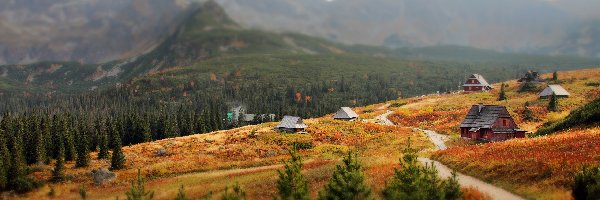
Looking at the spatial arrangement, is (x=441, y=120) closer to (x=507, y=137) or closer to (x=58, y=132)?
(x=507, y=137)

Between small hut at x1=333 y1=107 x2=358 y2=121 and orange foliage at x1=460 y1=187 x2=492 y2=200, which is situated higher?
small hut at x1=333 y1=107 x2=358 y2=121

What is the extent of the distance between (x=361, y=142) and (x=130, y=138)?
235ft

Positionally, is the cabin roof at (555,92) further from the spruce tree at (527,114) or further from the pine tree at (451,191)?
the pine tree at (451,191)

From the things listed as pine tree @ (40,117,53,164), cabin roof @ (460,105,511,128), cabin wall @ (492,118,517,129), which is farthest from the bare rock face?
cabin wall @ (492,118,517,129)

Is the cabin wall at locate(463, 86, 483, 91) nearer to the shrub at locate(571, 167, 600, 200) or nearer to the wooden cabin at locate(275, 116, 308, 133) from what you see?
the wooden cabin at locate(275, 116, 308, 133)

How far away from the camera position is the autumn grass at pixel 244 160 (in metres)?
49.0

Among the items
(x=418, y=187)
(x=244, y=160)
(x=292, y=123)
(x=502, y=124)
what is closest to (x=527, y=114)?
(x=502, y=124)

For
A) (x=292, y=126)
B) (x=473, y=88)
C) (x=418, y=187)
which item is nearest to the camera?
(x=418, y=187)

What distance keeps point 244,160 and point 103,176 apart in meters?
20.3

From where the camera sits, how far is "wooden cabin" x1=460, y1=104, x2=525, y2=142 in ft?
265

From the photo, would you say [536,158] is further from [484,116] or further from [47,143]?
[47,143]

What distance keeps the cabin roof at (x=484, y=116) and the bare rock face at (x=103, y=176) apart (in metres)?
58.0

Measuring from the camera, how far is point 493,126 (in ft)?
267

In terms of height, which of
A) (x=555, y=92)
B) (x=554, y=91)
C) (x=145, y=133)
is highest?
(x=554, y=91)
